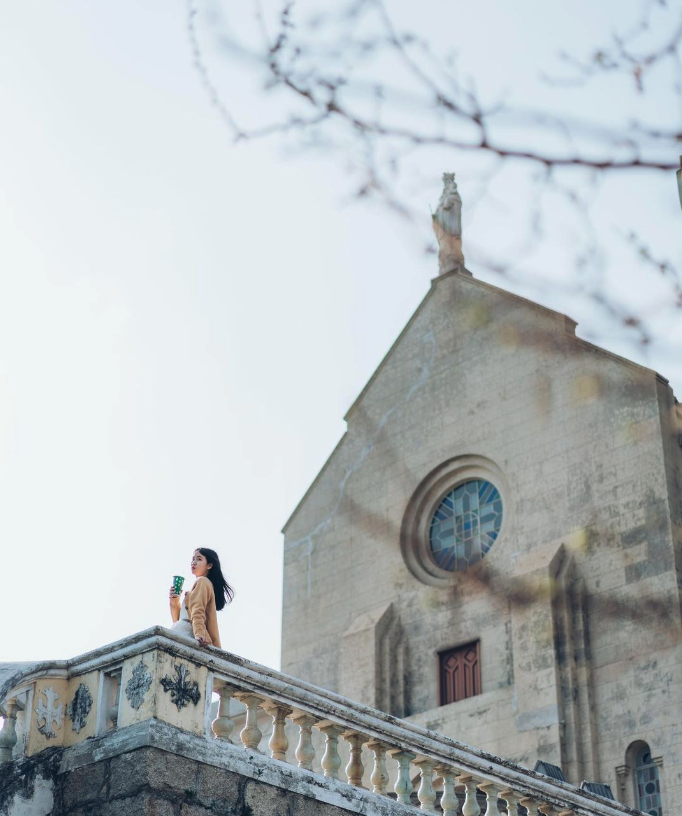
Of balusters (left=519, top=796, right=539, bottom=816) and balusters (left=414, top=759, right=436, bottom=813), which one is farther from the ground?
balusters (left=519, top=796, right=539, bottom=816)

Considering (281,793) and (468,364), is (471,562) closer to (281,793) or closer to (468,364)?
(468,364)

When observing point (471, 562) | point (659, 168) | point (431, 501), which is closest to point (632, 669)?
point (471, 562)

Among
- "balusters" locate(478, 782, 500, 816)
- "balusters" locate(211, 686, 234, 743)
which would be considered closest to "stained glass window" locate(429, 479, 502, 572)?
"balusters" locate(478, 782, 500, 816)

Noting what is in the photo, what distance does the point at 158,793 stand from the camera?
1055 centimetres

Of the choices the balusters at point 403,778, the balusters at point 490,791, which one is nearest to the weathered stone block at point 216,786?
the balusters at point 403,778

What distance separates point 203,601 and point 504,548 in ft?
43.4

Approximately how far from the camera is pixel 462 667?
24.5 meters

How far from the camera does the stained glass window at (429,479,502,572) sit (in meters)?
25.4

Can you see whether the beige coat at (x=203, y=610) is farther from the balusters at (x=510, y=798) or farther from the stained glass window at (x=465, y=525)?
the stained glass window at (x=465, y=525)

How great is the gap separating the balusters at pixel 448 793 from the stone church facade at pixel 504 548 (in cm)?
885

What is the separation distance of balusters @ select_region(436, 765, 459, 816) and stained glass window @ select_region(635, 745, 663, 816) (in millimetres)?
9060

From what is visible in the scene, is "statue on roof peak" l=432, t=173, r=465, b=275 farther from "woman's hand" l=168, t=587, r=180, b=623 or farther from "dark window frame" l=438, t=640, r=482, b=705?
"woman's hand" l=168, t=587, r=180, b=623

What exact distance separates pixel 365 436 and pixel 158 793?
1803 cm

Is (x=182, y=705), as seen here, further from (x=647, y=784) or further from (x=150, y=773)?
(x=647, y=784)
